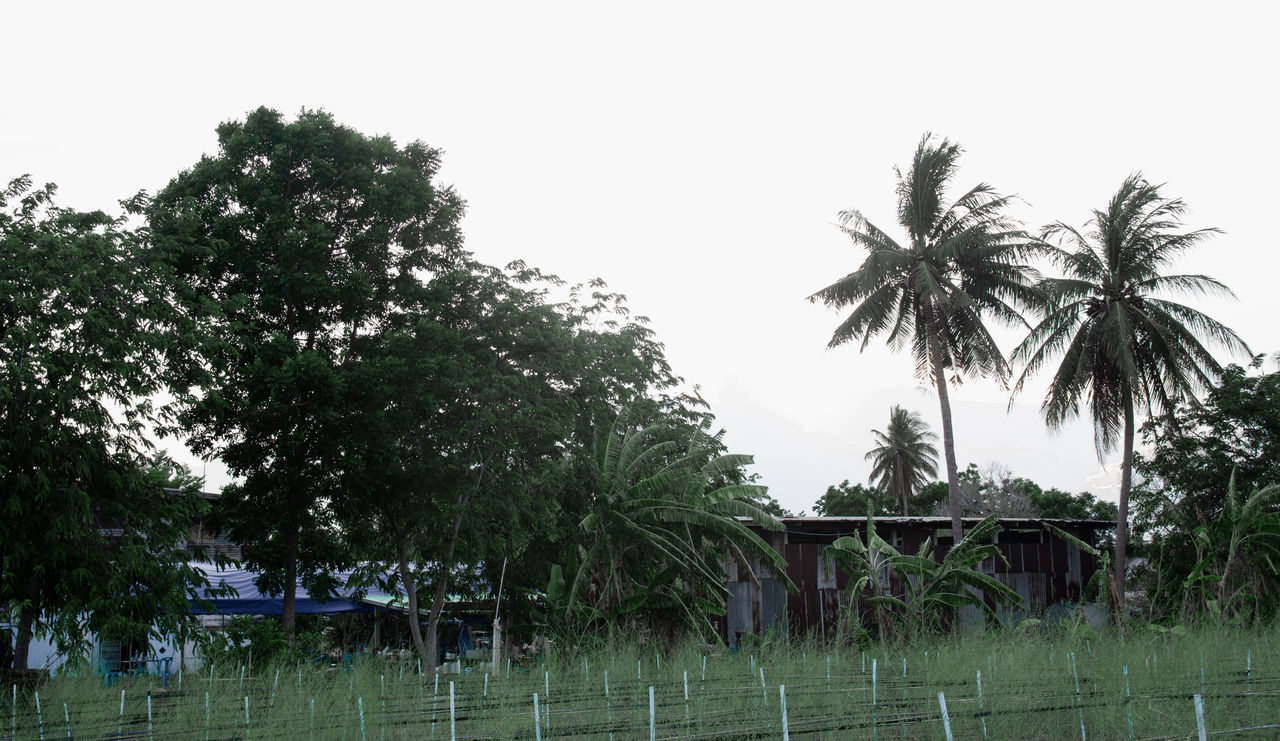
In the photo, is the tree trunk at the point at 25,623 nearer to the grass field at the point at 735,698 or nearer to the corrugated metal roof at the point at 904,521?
the grass field at the point at 735,698

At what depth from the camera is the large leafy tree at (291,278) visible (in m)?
16.0

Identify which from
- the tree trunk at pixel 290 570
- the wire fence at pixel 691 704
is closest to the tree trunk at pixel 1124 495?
the wire fence at pixel 691 704

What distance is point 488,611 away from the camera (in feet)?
A: 75.4

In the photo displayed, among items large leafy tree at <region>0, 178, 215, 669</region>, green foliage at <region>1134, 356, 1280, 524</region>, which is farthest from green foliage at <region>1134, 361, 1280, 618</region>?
large leafy tree at <region>0, 178, 215, 669</region>

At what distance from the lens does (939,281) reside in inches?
993

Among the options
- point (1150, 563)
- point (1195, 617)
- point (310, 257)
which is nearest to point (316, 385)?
point (310, 257)

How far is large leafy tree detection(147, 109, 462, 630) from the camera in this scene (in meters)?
16.0

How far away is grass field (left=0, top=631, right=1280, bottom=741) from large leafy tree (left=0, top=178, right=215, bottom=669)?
1.26m

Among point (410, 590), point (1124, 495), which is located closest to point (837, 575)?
point (1124, 495)

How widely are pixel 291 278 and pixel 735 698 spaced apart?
31.4 ft

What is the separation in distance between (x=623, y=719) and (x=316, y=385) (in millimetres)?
8201

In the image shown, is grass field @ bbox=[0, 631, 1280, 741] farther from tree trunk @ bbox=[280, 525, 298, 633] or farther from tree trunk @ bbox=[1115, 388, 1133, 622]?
tree trunk @ bbox=[1115, 388, 1133, 622]

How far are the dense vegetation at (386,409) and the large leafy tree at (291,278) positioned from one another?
0.16ft

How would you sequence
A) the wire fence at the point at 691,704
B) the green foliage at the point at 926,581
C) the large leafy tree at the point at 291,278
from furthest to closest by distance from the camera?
the green foliage at the point at 926,581, the large leafy tree at the point at 291,278, the wire fence at the point at 691,704
